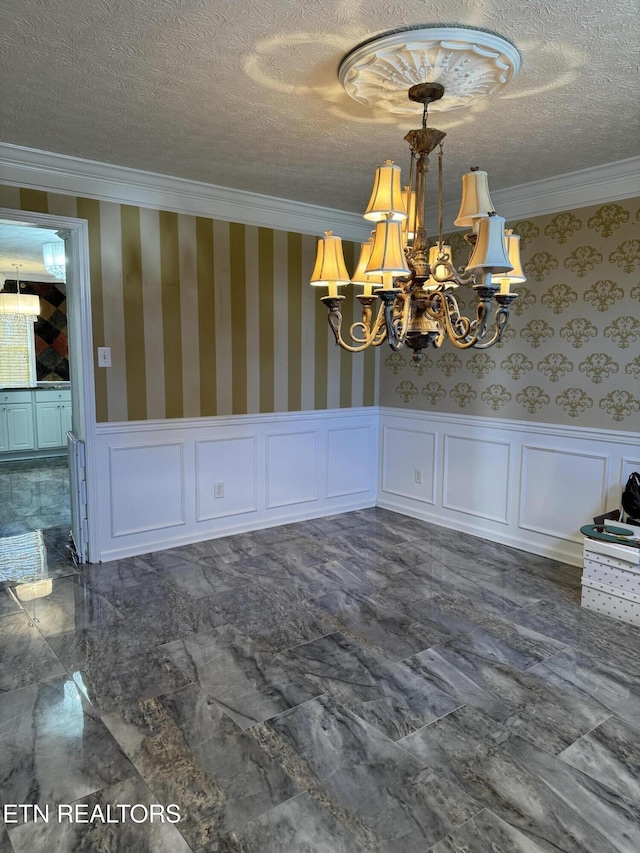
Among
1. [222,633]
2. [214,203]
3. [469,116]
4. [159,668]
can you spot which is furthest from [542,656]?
[214,203]

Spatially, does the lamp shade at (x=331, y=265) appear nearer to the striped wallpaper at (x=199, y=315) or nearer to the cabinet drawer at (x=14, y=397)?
the striped wallpaper at (x=199, y=315)

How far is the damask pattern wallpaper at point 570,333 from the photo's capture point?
130 inches

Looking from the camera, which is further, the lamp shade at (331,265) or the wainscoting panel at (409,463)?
the wainscoting panel at (409,463)

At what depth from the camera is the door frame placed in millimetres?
3357

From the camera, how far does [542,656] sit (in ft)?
8.26

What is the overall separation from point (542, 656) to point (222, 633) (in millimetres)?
1493

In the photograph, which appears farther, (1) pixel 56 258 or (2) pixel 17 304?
(2) pixel 17 304

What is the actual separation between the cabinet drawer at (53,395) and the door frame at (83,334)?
4.11 metres

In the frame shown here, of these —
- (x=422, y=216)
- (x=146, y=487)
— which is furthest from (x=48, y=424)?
(x=422, y=216)

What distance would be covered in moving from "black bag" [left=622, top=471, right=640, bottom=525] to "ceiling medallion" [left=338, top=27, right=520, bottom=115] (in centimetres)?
212

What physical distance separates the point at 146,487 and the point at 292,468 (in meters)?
1.19

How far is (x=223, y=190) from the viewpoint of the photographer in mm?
3807

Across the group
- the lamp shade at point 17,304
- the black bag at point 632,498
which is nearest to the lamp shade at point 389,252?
the black bag at point 632,498

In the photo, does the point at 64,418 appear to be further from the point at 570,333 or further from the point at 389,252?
the point at 389,252
